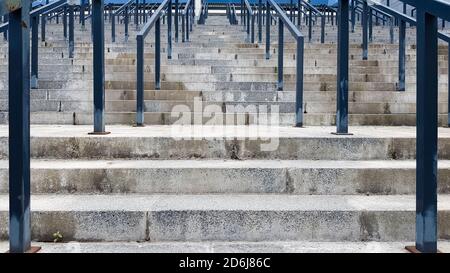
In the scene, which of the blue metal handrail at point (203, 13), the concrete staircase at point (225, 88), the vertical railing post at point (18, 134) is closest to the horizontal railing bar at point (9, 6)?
the vertical railing post at point (18, 134)

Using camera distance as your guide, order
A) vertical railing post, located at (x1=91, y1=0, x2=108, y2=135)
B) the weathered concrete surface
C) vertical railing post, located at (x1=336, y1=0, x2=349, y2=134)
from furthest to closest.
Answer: vertical railing post, located at (x1=91, y1=0, x2=108, y2=135) < vertical railing post, located at (x1=336, y1=0, x2=349, y2=134) < the weathered concrete surface

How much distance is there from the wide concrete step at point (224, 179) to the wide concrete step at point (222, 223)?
28cm

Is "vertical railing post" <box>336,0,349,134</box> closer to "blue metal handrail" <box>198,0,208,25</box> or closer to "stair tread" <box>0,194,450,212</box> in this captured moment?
"stair tread" <box>0,194,450,212</box>

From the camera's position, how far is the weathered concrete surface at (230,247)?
2.02 meters

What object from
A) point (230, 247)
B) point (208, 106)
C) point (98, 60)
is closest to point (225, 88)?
point (208, 106)

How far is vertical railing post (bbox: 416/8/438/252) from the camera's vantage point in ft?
5.87

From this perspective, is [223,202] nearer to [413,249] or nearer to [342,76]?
[413,249]

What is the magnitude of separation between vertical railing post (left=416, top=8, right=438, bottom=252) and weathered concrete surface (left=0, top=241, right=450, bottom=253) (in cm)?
24

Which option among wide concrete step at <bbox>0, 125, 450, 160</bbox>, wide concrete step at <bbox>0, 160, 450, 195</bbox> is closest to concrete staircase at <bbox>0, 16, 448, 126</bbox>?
wide concrete step at <bbox>0, 125, 450, 160</bbox>

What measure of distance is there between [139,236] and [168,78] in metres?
2.94

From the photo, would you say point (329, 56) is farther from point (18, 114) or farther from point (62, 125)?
point (18, 114)

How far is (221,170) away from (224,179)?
0.05 metres

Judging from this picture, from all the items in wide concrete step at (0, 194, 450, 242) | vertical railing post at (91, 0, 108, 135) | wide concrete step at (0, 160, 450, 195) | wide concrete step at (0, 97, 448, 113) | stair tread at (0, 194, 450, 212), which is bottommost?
wide concrete step at (0, 194, 450, 242)

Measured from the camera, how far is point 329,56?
5.63 m
